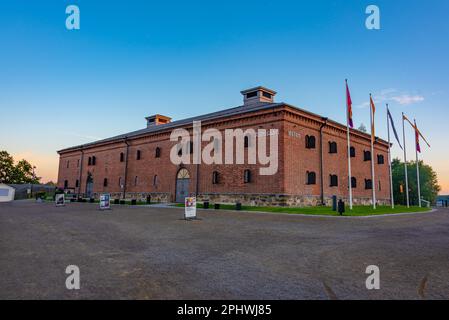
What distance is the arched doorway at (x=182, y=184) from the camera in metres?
29.5

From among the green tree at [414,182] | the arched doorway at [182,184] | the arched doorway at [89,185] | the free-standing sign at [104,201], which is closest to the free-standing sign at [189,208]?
the free-standing sign at [104,201]

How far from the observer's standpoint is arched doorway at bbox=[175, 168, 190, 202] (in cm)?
2950

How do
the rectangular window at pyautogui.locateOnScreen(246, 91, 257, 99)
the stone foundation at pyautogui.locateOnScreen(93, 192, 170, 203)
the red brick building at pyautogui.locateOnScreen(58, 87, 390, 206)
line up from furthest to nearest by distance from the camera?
the stone foundation at pyautogui.locateOnScreen(93, 192, 170, 203) → the rectangular window at pyautogui.locateOnScreen(246, 91, 257, 99) → the red brick building at pyautogui.locateOnScreen(58, 87, 390, 206)

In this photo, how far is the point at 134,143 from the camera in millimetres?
36500

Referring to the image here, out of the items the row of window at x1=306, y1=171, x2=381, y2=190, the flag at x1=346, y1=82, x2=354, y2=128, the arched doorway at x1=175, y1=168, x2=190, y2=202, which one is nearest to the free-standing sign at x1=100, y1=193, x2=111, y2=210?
the arched doorway at x1=175, y1=168, x2=190, y2=202

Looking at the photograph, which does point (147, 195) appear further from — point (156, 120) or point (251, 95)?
point (251, 95)

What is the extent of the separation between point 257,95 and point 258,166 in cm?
1007

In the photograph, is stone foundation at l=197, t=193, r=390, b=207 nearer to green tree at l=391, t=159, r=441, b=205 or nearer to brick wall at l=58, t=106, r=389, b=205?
brick wall at l=58, t=106, r=389, b=205

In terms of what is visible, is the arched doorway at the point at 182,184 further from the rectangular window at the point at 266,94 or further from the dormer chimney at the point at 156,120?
the dormer chimney at the point at 156,120

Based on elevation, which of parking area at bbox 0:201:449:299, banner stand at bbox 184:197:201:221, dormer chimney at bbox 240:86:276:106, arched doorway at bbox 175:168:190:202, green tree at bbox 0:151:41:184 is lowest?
parking area at bbox 0:201:449:299

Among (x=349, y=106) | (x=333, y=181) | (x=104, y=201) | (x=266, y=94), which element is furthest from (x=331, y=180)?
(x=104, y=201)
